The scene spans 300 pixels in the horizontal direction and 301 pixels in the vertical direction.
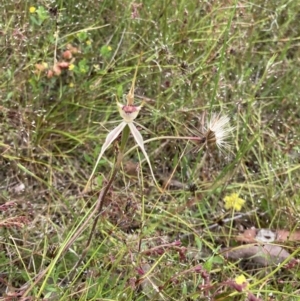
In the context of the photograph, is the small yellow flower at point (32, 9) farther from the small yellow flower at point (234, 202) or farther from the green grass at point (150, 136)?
the small yellow flower at point (234, 202)

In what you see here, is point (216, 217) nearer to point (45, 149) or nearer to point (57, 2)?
point (45, 149)

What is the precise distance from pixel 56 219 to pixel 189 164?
506 millimetres

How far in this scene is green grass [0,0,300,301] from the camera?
5.19 feet

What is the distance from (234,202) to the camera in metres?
1.85

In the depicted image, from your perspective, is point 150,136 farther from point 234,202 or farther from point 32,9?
point 32,9

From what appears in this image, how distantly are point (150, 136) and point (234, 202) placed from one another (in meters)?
0.37

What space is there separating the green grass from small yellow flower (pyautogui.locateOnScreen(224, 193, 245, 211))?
3 centimetres

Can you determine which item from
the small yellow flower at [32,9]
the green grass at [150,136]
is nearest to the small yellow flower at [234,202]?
the green grass at [150,136]

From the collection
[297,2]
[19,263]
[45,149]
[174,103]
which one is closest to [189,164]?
[174,103]

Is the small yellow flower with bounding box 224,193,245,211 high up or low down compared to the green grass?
down

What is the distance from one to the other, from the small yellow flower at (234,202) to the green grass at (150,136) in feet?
0.10

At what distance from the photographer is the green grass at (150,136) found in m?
1.58

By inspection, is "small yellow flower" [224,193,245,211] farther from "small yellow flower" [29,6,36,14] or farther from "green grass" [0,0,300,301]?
"small yellow flower" [29,6,36,14]

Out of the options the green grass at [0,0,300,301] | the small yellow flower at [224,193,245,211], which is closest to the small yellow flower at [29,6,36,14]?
the green grass at [0,0,300,301]
